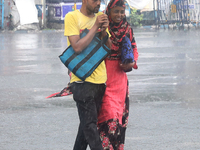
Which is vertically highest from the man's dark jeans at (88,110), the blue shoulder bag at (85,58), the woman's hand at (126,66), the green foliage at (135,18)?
the green foliage at (135,18)

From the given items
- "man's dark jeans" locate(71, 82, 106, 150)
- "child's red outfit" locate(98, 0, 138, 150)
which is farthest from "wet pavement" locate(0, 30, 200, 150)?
"man's dark jeans" locate(71, 82, 106, 150)

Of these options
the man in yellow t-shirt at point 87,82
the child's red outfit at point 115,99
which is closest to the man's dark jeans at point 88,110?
the man in yellow t-shirt at point 87,82

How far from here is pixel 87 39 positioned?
3.82 metres

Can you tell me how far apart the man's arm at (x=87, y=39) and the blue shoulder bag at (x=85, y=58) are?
0.06 m

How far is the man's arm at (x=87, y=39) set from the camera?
12.4ft

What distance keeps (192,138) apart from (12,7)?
1045 inches

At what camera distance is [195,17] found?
32000 millimetres

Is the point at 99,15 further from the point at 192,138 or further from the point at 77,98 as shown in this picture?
the point at 192,138

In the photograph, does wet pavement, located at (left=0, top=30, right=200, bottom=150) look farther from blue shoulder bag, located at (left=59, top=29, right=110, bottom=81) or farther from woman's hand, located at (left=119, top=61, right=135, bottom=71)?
blue shoulder bag, located at (left=59, top=29, right=110, bottom=81)

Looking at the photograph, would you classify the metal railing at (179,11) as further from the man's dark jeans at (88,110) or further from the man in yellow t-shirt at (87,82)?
the man's dark jeans at (88,110)

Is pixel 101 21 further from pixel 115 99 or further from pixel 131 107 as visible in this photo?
pixel 131 107

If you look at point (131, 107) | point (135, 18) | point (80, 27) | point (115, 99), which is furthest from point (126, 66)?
point (135, 18)

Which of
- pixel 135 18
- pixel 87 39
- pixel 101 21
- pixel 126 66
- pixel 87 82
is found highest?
pixel 135 18

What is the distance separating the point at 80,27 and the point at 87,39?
0.55 feet
